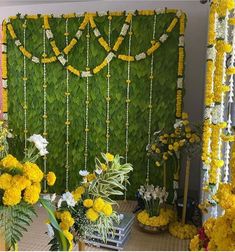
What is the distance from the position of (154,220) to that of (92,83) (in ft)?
5.09

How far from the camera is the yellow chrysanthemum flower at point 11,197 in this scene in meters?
1.18

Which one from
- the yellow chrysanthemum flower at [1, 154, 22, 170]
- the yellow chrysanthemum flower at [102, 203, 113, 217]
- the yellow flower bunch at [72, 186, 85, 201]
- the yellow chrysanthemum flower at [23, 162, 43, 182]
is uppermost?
the yellow chrysanthemum flower at [1, 154, 22, 170]

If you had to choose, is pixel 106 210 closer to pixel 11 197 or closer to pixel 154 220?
pixel 11 197

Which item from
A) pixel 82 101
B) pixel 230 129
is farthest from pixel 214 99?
pixel 82 101

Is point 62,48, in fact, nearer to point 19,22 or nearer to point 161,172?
point 19,22

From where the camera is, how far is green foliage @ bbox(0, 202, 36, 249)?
1.20 metres

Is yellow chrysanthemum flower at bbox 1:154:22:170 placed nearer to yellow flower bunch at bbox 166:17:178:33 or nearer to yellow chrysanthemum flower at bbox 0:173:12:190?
yellow chrysanthemum flower at bbox 0:173:12:190

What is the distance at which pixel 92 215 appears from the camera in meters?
1.54

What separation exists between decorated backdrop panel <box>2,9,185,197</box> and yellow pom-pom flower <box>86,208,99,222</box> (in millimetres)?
1883

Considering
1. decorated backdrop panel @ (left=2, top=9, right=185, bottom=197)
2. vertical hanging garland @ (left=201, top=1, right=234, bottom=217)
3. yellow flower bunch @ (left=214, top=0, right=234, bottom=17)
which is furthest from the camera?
decorated backdrop panel @ (left=2, top=9, right=185, bottom=197)

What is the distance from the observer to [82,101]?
3.47 m

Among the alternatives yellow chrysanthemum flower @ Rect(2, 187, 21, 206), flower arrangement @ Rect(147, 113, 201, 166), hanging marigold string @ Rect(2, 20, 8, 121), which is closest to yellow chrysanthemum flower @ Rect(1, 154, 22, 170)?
yellow chrysanthemum flower @ Rect(2, 187, 21, 206)

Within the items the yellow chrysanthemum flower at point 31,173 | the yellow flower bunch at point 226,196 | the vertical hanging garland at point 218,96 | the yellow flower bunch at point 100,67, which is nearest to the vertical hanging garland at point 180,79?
the yellow flower bunch at point 100,67

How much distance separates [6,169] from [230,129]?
127 centimetres
